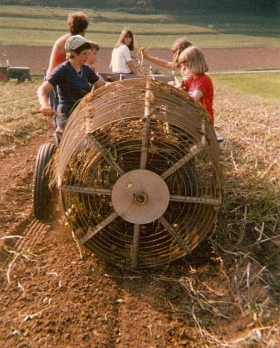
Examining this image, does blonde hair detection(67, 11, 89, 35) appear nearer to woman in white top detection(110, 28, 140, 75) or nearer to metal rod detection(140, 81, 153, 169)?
woman in white top detection(110, 28, 140, 75)

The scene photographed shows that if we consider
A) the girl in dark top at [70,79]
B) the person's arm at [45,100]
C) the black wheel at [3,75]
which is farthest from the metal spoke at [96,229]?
the black wheel at [3,75]

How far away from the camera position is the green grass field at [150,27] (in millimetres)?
33506

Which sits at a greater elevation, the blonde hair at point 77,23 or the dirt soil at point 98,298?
the blonde hair at point 77,23

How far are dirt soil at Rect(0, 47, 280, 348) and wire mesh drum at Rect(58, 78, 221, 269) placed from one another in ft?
0.73

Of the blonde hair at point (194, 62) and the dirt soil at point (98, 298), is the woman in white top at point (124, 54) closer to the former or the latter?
the blonde hair at point (194, 62)

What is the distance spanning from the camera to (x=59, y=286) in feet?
13.5

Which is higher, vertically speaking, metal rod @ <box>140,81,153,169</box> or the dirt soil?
metal rod @ <box>140,81,153,169</box>

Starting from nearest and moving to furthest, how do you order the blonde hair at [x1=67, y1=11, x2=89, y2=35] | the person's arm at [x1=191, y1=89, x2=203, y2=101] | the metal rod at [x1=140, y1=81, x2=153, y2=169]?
the metal rod at [x1=140, y1=81, x2=153, y2=169], the person's arm at [x1=191, y1=89, x2=203, y2=101], the blonde hair at [x1=67, y1=11, x2=89, y2=35]

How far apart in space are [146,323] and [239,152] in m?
3.97

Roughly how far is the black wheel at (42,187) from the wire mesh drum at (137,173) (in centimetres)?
66

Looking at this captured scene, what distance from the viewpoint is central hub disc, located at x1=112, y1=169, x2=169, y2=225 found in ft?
13.5

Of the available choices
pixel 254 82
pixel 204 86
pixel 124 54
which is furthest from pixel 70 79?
pixel 254 82

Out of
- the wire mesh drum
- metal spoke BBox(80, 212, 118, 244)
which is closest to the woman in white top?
the wire mesh drum

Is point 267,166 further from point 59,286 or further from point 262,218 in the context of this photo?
point 59,286
